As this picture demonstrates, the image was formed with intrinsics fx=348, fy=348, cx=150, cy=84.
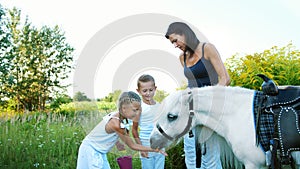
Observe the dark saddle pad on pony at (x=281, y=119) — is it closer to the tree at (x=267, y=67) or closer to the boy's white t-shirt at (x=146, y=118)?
the boy's white t-shirt at (x=146, y=118)

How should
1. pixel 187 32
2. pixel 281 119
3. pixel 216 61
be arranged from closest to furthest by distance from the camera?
pixel 281 119
pixel 216 61
pixel 187 32

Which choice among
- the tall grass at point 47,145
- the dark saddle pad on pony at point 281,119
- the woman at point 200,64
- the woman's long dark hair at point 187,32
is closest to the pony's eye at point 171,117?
the woman at point 200,64

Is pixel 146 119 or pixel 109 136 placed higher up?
pixel 146 119

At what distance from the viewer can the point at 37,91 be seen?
15359 mm

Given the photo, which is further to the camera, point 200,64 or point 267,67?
point 267,67

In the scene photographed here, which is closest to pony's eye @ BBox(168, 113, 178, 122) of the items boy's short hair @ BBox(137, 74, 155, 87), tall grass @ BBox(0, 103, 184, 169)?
boy's short hair @ BBox(137, 74, 155, 87)

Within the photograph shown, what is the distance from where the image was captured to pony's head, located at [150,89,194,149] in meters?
2.41

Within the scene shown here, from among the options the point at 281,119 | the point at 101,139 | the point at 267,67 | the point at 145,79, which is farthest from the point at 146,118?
the point at 267,67

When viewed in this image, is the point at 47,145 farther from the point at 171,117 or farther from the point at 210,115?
the point at 210,115

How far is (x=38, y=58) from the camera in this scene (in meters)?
16.6

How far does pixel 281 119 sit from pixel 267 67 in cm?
235

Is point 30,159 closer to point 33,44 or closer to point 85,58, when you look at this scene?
point 85,58

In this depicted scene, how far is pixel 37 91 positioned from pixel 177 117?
13.9 m

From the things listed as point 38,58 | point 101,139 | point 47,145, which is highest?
point 38,58
